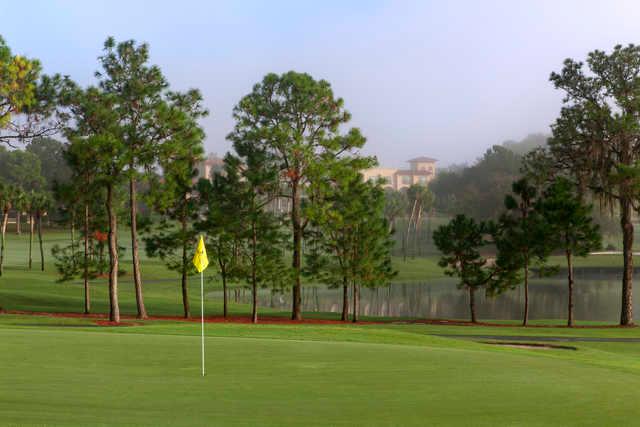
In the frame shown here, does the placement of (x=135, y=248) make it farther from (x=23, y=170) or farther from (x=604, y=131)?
(x=23, y=170)

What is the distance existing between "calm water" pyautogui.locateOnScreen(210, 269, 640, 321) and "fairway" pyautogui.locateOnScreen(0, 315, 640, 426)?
44.5 metres

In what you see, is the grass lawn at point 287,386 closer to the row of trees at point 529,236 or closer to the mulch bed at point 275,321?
the mulch bed at point 275,321

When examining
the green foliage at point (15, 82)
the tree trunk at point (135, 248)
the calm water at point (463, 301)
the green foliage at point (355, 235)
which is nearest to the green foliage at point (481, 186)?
the calm water at point (463, 301)

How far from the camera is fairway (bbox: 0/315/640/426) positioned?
827 cm

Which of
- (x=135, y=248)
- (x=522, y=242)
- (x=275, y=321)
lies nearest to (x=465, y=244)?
(x=522, y=242)

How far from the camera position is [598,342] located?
2995 centimetres

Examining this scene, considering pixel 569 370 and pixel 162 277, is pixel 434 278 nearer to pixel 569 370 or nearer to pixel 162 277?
pixel 162 277

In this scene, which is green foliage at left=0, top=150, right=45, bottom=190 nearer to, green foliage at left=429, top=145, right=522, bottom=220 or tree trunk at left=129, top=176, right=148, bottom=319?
green foliage at left=429, top=145, right=522, bottom=220

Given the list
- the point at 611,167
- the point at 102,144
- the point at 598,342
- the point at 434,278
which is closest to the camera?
the point at 598,342

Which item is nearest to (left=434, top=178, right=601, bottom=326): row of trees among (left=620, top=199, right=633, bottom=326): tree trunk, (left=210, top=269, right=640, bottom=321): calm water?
(left=620, top=199, right=633, bottom=326): tree trunk

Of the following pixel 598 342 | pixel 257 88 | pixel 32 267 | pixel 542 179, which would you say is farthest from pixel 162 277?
pixel 598 342

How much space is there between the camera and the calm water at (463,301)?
6103 cm

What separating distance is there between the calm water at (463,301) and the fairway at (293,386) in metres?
44.5

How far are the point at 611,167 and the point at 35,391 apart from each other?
38441mm
